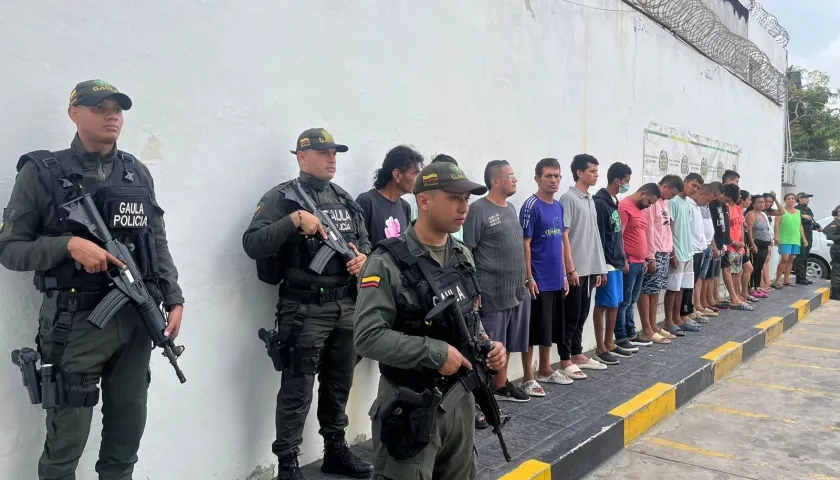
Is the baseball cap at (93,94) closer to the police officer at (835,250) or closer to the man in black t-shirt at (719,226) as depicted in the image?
the man in black t-shirt at (719,226)

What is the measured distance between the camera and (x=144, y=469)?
2.68m

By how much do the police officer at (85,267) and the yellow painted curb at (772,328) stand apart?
7.21 m

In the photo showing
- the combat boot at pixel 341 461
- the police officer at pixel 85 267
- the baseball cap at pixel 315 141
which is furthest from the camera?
the combat boot at pixel 341 461

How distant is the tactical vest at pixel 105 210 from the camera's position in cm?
215

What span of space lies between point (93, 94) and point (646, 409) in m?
4.07

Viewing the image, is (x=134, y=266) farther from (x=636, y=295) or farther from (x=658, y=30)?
(x=658, y=30)

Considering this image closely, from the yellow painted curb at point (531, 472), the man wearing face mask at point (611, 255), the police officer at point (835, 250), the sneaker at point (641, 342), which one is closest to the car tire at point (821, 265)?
the police officer at point (835, 250)

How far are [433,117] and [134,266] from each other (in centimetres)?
253

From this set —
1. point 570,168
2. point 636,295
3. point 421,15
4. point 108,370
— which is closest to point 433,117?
point 421,15

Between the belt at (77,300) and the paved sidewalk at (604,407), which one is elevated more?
the belt at (77,300)

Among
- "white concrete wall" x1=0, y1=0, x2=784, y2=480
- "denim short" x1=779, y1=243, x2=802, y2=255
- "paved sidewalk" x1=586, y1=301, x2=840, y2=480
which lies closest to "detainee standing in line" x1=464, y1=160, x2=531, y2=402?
"white concrete wall" x1=0, y1=0, x2=784, y2=480

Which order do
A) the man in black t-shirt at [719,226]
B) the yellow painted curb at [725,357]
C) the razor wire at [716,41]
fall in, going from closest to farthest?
the yellow painted curb at [725,357] → the razor wire at [716,41] → the man in black t-shirt at [719,226]

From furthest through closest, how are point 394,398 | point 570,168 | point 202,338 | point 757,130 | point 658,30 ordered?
point 757,130 < point 658,30 < point 570,168 < point 202,338 < point 394,398

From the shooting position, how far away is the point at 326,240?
2.92m
